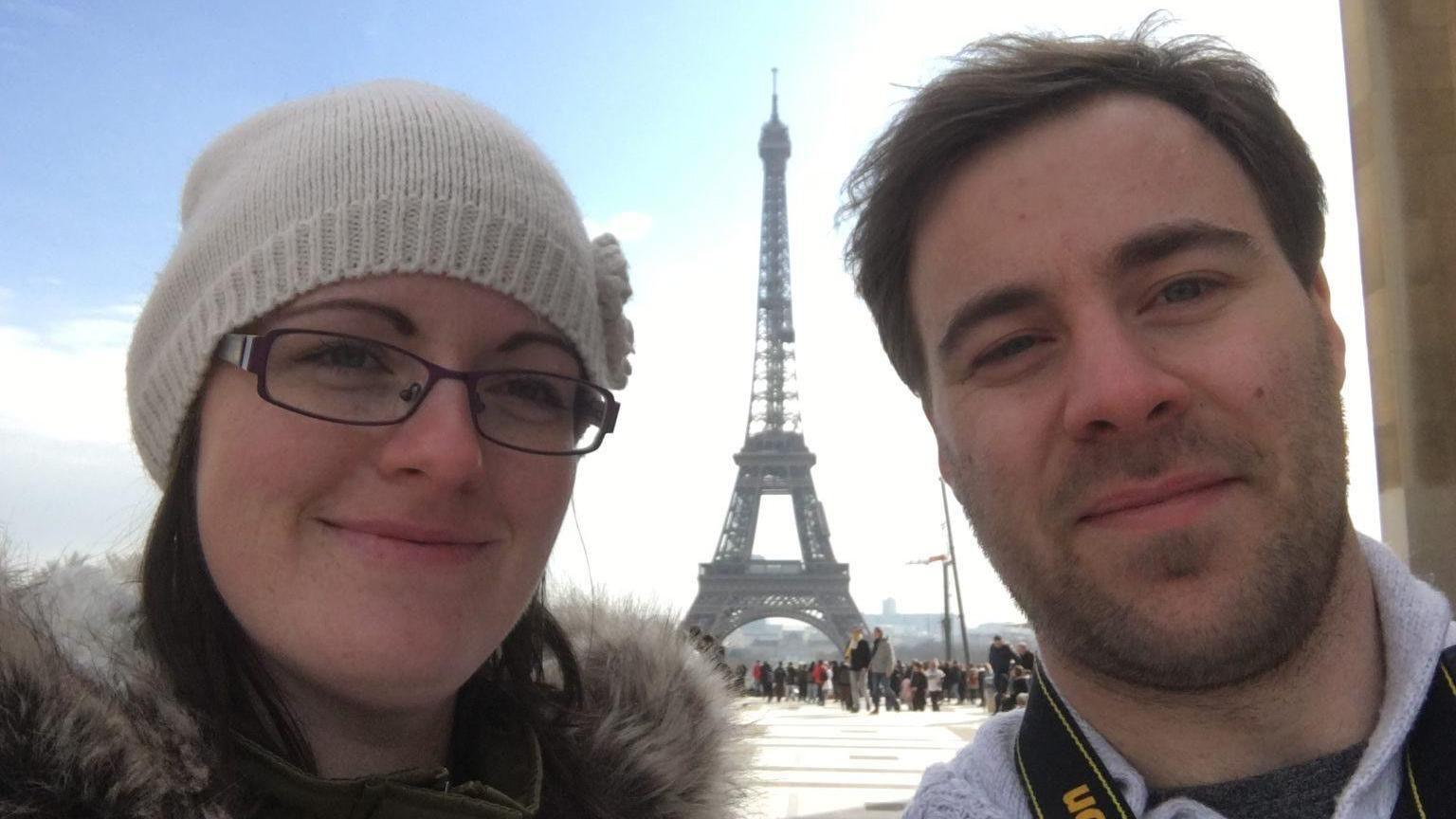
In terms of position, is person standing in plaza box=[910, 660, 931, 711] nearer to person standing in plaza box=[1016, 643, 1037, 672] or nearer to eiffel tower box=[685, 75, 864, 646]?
person standing in plaza box=[1016, 643, 1037, 672]

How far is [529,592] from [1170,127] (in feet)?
3.92

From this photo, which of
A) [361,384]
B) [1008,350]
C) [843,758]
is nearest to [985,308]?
[1008,350]

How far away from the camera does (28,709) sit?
111 cm

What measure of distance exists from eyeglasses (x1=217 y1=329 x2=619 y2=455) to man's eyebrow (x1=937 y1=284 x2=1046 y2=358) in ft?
2.04

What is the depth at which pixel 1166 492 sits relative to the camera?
1.36 m

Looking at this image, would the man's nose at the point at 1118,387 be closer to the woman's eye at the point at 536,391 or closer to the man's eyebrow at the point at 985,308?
the man's eyebrow at the point at 985,308

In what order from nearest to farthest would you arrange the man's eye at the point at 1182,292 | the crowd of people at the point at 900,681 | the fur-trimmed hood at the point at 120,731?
the fur-trimmed hood at the point at 120,731 → the man's eye at the point at 1182,292 → the crowd of people at the point at 900,681

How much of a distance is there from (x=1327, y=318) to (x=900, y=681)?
25.4 m

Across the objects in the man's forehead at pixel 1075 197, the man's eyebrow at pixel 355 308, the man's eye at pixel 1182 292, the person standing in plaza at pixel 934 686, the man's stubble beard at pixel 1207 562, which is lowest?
the person standing in plaza at pixel 934 686

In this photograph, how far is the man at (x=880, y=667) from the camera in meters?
17.2

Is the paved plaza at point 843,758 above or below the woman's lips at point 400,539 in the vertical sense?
below

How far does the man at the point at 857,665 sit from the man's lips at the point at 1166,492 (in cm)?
1606

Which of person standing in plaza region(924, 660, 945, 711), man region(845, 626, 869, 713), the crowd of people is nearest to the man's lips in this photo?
the crowd of people

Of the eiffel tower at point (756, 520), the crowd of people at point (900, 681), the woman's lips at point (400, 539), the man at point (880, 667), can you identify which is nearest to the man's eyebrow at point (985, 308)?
the woman's lips at point (400, 539)
